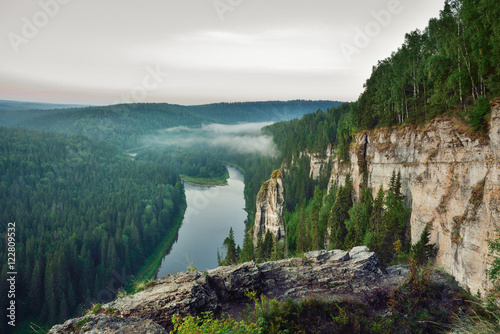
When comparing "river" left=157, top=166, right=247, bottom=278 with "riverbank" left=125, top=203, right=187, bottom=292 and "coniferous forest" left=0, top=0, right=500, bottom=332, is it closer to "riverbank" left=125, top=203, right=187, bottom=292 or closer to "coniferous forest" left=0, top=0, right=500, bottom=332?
"riverbank" left=125, top=203, right=187, bottom=292

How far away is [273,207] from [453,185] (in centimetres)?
2031

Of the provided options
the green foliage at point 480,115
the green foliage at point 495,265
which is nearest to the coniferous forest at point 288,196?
the green foliage at point 480,115

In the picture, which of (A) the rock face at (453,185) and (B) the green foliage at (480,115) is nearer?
(A) the rock face at (453,185)

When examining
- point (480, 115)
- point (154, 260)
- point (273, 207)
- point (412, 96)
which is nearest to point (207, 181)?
point (154, 260)

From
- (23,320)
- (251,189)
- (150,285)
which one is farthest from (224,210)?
(150,285)

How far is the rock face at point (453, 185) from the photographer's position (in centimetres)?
1556

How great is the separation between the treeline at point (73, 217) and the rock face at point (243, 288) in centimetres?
3860

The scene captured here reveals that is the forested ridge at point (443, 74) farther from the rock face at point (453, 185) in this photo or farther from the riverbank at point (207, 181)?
the riverbank at point (207, 181)

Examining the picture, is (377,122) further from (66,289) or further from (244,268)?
(66,289)

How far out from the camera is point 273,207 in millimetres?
36375

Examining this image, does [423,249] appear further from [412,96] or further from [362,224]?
[412,96]

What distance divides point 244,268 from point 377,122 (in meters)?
30.6

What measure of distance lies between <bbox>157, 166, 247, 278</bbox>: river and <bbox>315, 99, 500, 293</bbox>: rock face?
77.5ft

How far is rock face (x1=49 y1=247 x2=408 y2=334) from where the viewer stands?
925 centimetres
